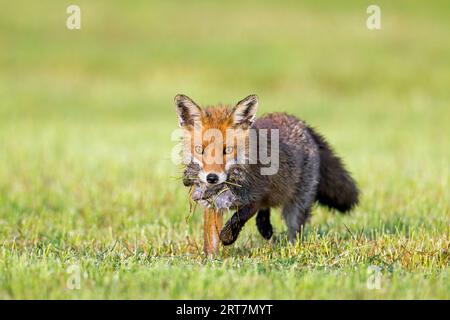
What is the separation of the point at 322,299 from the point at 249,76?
26.5 metres

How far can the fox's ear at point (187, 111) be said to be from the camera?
24.5ft

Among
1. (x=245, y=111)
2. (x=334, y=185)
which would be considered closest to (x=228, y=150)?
(x=245, y=111)

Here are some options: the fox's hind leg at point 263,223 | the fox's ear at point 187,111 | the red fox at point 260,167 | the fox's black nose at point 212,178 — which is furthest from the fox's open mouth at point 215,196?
the fox's hind leg at point 263,223

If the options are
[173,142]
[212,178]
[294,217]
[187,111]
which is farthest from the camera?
[173,142]

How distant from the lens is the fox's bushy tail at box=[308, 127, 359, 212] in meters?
9.76

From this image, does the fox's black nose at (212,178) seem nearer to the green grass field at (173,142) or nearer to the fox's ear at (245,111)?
the fox's ear at (245,111)

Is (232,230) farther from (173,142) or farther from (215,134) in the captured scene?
(173,142)

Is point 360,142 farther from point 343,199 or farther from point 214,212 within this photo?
point 214,212

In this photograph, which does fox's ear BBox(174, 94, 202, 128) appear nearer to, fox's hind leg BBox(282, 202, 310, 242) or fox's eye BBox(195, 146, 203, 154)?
fox's eye BBox(195, 146, 203, 154)

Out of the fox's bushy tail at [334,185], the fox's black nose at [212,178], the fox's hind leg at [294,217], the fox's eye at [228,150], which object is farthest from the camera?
the fox's bushy tail at [334,185]

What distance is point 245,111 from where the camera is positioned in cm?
760

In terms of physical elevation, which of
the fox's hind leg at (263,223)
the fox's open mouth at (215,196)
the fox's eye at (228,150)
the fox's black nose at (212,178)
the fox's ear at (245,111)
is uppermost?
the fox's ear at (245,111)

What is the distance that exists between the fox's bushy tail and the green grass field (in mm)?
330

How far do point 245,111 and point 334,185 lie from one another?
2624 mm
